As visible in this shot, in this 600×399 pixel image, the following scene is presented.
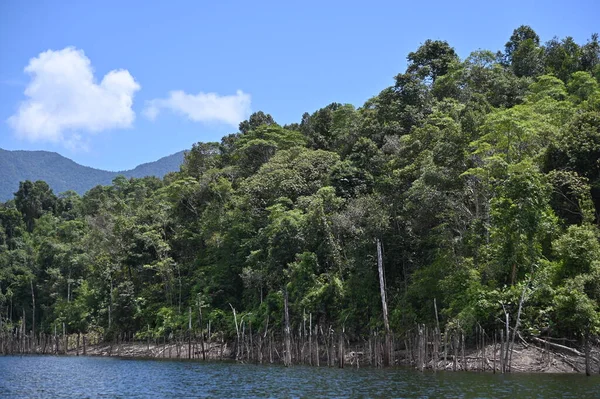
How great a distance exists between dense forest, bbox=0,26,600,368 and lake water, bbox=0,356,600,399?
4374 mm

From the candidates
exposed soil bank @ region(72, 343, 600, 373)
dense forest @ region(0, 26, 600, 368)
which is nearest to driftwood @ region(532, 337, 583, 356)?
exposed soil bank @ region(72, 343, 600, 373)

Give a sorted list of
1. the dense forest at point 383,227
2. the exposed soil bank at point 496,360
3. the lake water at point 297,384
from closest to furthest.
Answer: the lake water at point 297,384 → the exposed soil bank at point 496,360 → the dense forest at point 383,227

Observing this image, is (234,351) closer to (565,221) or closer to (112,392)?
(112,392)

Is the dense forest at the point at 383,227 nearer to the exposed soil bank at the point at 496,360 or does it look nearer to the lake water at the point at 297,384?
the exposed soil bank at the point at 496,360

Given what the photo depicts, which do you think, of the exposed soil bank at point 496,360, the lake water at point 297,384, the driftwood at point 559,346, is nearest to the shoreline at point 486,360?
the exposed soil bank at point 496,360

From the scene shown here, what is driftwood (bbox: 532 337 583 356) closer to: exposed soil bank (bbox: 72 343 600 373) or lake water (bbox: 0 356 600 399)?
exposed soil bank (bbox: 72 343 600 373)

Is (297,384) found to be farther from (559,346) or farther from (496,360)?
(559,346)

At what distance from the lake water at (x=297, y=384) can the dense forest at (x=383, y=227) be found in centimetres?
437

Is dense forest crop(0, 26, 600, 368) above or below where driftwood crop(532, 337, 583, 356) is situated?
above

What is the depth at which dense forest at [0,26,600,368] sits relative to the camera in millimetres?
31688

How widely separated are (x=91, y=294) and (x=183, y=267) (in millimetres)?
10482

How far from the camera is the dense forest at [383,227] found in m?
31.7

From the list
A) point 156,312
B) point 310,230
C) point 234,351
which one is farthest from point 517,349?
point 156,312

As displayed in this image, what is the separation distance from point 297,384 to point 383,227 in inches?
576
